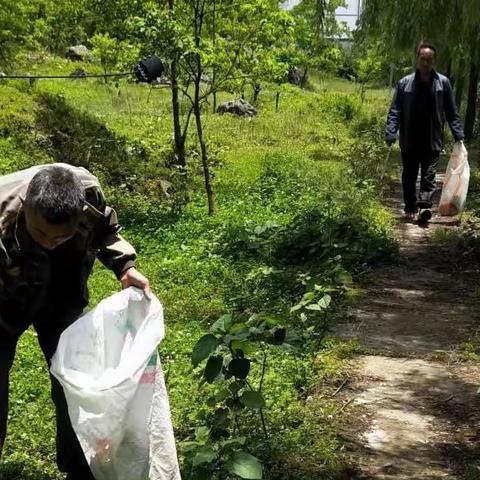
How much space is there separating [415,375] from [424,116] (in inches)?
145

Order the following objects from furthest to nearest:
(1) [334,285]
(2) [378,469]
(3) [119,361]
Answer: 1. (1) [334,285]
2. (2) [378,469]
3. (3) [119,361]

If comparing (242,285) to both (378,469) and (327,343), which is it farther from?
(378,469)

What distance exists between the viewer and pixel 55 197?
2.29 meters

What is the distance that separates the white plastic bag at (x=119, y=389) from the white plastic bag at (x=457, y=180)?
495cm

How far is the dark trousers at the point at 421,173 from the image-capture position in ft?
23.6

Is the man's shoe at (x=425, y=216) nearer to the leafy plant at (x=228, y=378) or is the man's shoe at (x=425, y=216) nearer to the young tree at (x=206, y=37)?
the young tree at (x=206, y=37)

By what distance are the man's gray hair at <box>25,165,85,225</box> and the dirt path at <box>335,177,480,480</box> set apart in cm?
165

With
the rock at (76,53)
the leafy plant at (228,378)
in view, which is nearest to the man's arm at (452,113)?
the leafy plant at (228,378)

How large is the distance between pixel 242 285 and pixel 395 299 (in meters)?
1.29

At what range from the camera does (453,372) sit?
402 centimetres

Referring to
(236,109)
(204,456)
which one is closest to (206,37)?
(204,456)

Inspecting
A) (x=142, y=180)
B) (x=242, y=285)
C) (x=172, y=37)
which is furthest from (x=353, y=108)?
(x=242, y=285)

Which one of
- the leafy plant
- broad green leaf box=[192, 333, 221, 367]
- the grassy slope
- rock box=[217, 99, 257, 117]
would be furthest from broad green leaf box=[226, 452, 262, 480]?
rock box=[217, 99, 257, 117]

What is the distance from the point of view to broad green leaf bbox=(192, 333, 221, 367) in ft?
8.38
